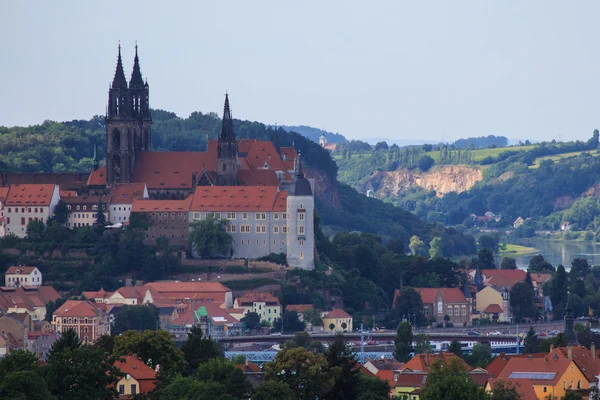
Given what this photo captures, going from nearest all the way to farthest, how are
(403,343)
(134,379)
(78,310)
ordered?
(134,379) < (403,343) < (78,310)

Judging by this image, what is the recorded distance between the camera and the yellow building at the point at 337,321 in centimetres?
13425

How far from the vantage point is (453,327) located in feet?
460

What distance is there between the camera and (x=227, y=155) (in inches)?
5758

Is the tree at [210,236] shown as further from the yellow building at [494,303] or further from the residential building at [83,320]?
the yellow building at [494,303]

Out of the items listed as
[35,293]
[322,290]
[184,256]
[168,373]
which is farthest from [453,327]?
[168,373]

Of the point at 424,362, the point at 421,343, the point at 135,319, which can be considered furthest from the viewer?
the point at 135,319

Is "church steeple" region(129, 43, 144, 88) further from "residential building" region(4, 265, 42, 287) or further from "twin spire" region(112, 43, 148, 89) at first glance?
"residential building" region(4, 265, 42, 287)

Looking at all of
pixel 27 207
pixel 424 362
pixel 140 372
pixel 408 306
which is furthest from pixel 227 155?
pixel 140 372

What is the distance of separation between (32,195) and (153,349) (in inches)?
2393

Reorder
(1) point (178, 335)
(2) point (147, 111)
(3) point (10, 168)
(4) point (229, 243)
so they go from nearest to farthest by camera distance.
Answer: (1) point (178, 335) < (4) point (229, 243) < (2) point (147, 111) < (3) point (10, 168)

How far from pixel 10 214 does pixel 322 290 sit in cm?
2251

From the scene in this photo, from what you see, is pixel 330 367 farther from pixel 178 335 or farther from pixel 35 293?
pixel 35 293

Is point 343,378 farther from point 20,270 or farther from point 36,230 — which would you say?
point 36,230

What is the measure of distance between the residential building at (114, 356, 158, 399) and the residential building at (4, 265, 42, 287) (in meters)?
57.7
